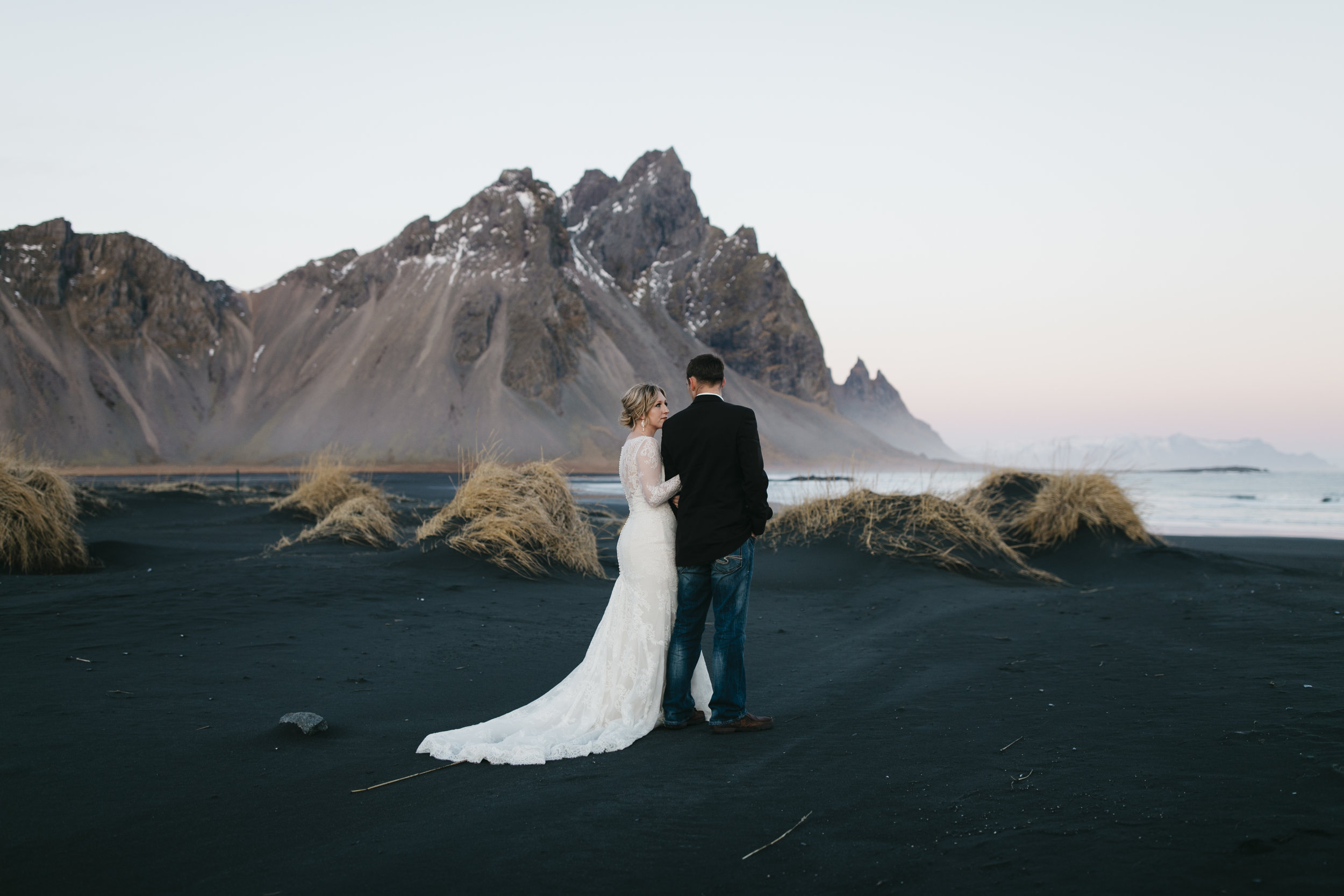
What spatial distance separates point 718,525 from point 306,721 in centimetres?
228

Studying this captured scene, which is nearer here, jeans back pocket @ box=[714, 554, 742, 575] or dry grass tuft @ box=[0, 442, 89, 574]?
jeans back pocket @ box=[714, 554, 742, 575]

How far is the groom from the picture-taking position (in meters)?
4.36

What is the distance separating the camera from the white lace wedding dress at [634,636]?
4.48 m

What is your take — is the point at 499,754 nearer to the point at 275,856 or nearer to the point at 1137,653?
the point at 275,856

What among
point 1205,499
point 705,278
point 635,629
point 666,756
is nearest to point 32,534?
point 635,629

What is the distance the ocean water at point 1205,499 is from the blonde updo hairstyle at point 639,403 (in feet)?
27.7

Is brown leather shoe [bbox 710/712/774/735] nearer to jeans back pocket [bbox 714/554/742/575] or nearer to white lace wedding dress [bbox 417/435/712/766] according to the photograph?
white lace wedding dress [bbox 417/435/712/766]

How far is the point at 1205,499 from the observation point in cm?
3450

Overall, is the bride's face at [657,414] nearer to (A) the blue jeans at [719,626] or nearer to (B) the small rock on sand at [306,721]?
(A) the blue jeans at [719,626]

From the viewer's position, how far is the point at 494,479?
428 inches

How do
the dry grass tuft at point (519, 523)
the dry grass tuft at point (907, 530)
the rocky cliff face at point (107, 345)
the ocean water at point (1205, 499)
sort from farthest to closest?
1. the rocky cliff face at point (107, 345)
2. the ocean water at point (1205, 499)
3. the dry grass tuft at point (907, 530)
4. the dry grass tuft at point (519, 523)

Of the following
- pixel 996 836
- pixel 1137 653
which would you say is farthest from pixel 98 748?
pixel 1137 653

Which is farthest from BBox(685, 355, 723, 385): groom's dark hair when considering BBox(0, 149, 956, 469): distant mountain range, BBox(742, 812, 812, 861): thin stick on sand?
BBox(0, 149, 956, 469): distant mountain range

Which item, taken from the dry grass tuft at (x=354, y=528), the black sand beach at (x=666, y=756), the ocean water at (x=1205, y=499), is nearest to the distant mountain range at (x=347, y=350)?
the ocean water at (x=1205, y=499)
